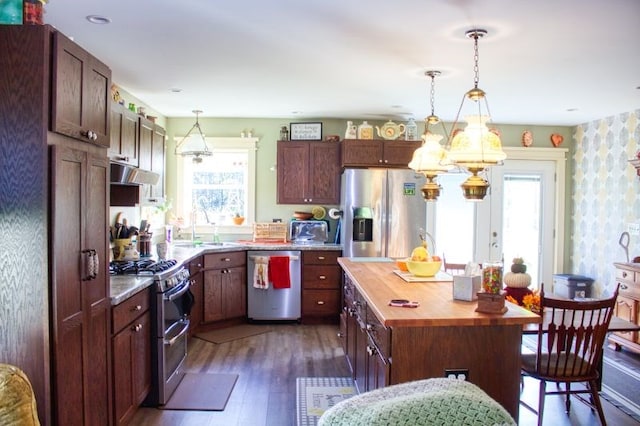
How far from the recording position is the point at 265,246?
17.7 feet

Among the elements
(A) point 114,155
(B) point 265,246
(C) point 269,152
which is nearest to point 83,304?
(A) point 114,155

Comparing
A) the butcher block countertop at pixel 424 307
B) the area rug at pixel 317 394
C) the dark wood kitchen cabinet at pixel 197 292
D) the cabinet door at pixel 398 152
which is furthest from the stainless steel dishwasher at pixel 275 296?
the butcher block countertop at pixel 424 307

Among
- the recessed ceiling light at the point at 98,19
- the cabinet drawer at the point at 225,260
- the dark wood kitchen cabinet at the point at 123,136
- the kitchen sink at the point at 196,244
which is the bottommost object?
the cabinet drawer at the point at 225,260

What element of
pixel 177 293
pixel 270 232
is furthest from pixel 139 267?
pixel 270 232

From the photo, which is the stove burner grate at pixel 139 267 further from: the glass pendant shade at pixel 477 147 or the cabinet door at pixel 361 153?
the cabinet door at pixel 361 153

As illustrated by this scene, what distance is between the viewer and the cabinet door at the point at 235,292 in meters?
5.25

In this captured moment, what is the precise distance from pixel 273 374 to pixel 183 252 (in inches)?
62.1

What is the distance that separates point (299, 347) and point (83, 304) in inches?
105

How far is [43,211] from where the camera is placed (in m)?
1.94

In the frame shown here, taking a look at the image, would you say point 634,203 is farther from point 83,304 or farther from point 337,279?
point 83,304

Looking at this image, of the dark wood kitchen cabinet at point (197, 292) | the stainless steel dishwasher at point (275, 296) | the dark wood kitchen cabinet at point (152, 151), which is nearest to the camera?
the dark wood kitchen cabinet at point (152, 151)

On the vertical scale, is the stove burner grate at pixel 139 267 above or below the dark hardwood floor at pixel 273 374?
above

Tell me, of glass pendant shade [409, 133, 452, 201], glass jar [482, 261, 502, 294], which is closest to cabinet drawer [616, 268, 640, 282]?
glass pendant shade [409, 133, 452, 201]

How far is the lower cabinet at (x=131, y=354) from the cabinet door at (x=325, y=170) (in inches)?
116
